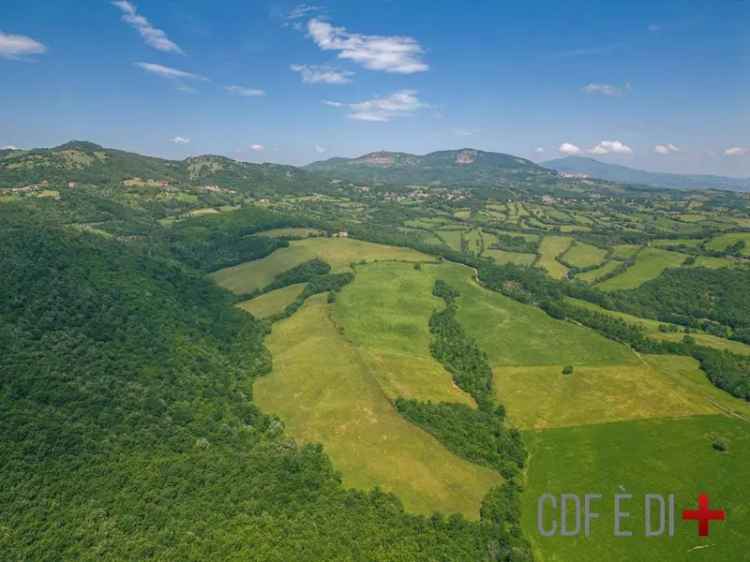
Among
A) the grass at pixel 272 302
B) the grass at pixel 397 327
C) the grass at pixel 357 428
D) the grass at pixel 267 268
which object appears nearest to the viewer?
the grass at pixel 357 428

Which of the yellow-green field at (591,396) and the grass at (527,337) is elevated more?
the grass at (527,337)

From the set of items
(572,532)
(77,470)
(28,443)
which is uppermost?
(28,443)

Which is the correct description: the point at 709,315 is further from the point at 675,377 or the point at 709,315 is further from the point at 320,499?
the point at 320,499

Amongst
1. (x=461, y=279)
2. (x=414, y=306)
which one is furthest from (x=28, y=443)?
(x=461, y=279)

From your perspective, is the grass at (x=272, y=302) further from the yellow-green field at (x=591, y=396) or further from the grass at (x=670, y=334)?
the grass at (x=670, y=334)

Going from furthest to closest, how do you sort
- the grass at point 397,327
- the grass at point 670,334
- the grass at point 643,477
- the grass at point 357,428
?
1. the grass at point 670,334
2. the grass at point 397,327
3. the grass at point 357,428
4. the grass at point 643,477

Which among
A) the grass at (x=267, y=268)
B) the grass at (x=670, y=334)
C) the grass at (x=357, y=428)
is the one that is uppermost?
the grass at (x=267, y=268)

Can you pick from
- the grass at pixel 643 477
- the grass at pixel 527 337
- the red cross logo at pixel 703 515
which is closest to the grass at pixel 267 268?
the grass at pixel 527 337
